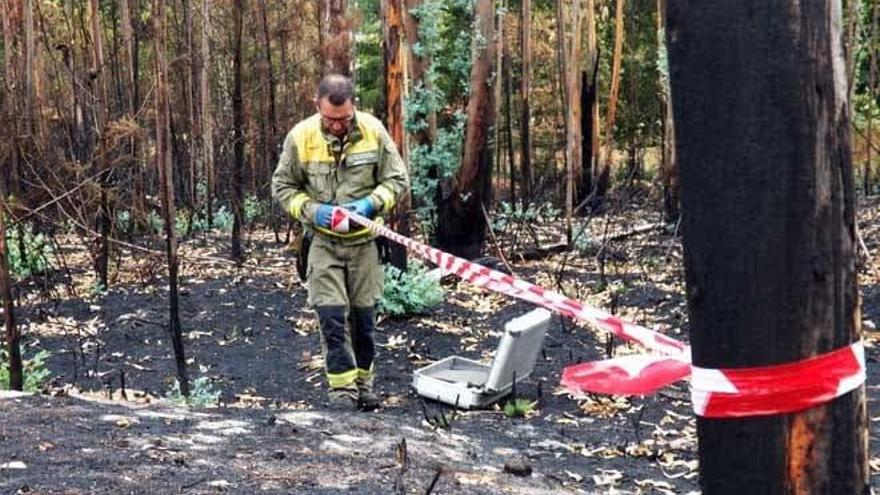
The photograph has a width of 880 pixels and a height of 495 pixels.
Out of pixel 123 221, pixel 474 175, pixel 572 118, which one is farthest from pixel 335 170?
pixel 572 118

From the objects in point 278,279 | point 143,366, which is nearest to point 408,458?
point 143,366

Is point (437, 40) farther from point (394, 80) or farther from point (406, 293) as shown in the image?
point (406, 293)

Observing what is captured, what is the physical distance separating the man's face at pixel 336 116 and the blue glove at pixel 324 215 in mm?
455

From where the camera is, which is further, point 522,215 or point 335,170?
point 522,215

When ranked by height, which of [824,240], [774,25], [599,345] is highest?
[774,25]

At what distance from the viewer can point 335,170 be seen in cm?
636

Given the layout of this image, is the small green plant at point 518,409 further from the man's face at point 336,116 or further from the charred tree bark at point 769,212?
the charred tree bark at point 769,212

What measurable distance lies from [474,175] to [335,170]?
5.98 m

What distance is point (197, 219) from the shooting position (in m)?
18.8

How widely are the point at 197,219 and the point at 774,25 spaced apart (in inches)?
697

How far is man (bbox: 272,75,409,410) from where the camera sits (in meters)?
6.29

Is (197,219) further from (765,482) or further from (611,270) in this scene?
(765,482)

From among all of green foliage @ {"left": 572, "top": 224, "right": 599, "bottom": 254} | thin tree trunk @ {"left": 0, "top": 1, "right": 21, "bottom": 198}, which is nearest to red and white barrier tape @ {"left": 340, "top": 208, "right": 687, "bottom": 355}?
thin tree trunk @ {"left": 0, "top": 1, "right": 21, "bottom": 198}

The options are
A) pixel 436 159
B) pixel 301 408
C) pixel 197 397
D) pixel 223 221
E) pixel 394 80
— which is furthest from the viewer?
pixel 223 221
